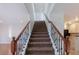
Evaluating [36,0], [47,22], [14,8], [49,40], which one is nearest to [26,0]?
[36,0]

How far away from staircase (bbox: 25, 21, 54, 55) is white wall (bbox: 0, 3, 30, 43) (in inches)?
8.6

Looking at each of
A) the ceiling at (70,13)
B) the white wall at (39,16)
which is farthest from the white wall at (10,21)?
the ceiling at (70,13)

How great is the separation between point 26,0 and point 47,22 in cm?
61

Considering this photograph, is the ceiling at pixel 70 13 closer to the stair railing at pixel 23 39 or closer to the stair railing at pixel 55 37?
the stair railing at pixel 55 37

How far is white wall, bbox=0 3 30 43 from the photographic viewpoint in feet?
5.98

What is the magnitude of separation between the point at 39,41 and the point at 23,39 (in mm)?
241

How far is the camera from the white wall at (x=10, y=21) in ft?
5.98

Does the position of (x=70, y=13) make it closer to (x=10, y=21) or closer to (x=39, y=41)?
(x=39, y=41)

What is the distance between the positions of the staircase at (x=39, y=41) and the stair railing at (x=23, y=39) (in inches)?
2.5

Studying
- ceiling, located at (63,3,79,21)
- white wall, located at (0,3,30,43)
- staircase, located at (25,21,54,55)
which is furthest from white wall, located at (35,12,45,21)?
ceiling, located at (63,3,79,21)

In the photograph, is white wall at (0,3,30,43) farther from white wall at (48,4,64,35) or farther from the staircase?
white wall at (48,4,64,35)

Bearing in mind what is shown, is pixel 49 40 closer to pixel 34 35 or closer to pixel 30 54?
pixel 34 35

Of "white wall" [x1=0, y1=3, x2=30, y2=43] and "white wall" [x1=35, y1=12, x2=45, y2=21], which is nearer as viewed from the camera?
"white wall" [x1=0, y1=3, x2=30, y2=43]

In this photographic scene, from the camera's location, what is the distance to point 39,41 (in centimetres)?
193
